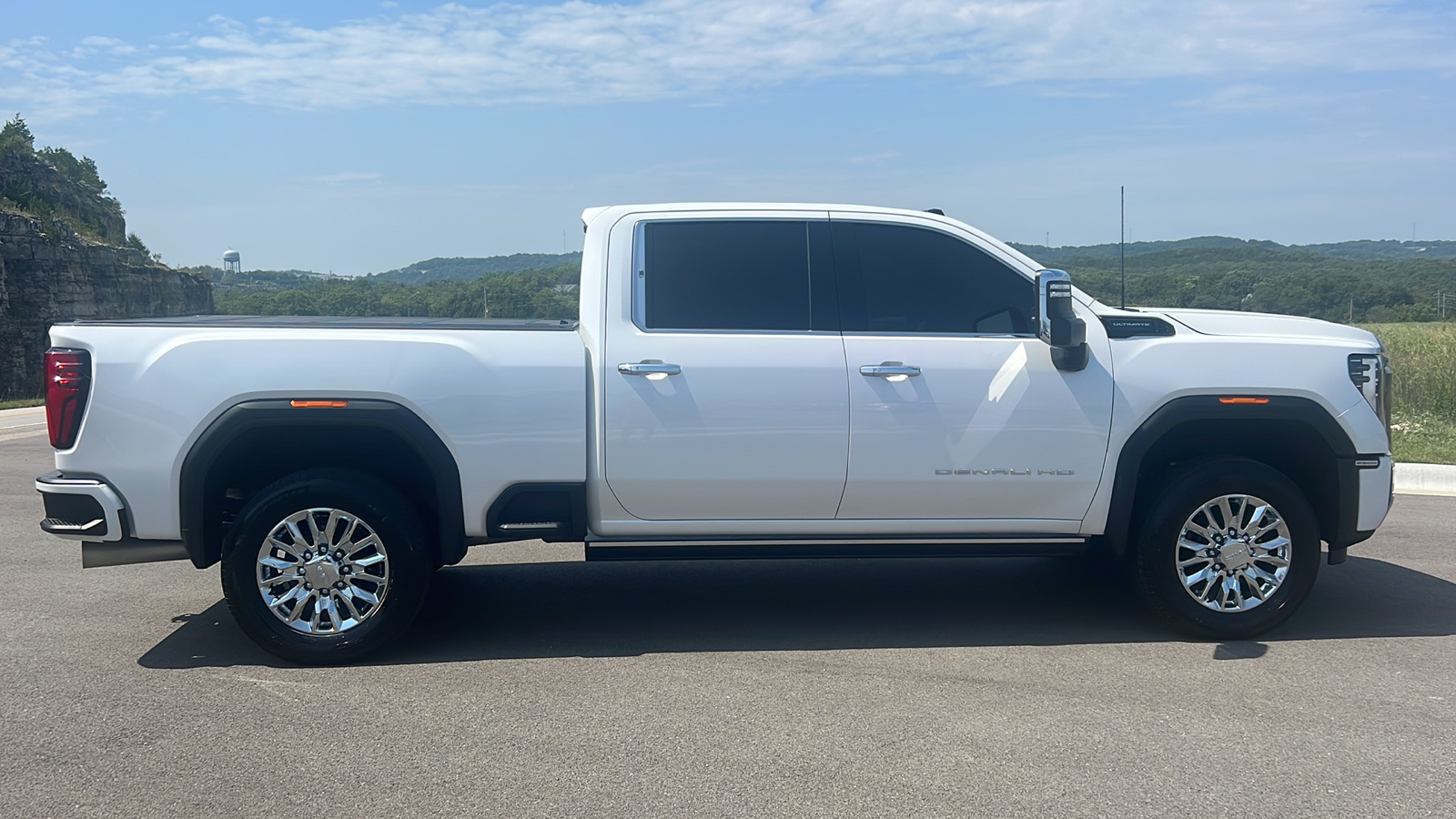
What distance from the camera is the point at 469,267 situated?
10.8 m

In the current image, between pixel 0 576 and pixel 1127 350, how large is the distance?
6.63m

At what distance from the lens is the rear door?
5.32 metres

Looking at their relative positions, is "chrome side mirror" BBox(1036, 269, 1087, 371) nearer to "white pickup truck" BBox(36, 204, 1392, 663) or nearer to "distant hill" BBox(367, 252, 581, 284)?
"white pickup truck" BBox(36, 204, 1392, 663)

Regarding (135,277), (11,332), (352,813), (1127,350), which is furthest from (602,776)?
(135,277)

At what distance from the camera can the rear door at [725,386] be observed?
5320 millimetres

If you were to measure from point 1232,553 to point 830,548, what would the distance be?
1.95 metres

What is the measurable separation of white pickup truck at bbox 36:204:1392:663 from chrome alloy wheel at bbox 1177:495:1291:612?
13 mm

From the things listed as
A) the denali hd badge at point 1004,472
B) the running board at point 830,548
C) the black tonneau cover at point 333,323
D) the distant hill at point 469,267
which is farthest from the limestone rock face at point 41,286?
the denali hd badge at point 1004,472

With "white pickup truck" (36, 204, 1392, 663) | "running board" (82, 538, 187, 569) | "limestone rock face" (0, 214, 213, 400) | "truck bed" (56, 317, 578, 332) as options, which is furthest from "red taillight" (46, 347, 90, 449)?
"limestone rock face" (0, 214, 213, 400)

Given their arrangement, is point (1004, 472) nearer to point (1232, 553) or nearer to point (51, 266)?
point (1232, 553)

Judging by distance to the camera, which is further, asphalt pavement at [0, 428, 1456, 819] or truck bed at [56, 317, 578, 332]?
truck bed at [56, 317, 578, 332]

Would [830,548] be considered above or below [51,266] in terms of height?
below

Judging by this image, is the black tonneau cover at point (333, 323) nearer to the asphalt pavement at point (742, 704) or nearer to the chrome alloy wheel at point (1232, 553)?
the asphalt pavement at point (742, 704)

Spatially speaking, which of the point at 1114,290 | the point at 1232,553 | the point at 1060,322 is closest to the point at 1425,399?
the point at 1114,290
